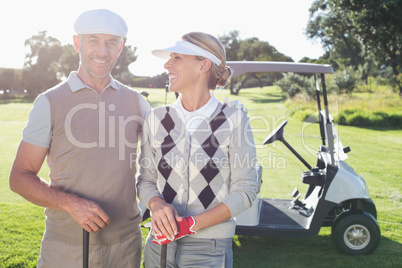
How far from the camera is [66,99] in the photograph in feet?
6.57

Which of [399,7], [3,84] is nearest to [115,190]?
[399,7]

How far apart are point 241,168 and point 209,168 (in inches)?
5.7

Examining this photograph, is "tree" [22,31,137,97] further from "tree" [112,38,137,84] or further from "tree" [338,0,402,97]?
"tree" [338,0,402,97]

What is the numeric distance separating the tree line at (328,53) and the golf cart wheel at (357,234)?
184cm

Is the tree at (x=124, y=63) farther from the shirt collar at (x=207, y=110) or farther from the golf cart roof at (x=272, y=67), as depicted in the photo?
the shirt collar at (x=207, y=110)

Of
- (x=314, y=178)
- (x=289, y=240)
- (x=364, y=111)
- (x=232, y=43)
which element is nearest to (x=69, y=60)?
(x=232, y=43)

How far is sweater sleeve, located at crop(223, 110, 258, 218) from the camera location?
5.86 feet

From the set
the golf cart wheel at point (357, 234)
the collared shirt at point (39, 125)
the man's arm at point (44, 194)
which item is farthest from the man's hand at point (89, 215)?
the golf cart wheel at point (357, 234)

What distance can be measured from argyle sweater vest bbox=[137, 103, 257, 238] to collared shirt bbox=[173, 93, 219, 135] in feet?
0.07

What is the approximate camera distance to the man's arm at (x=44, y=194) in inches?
71.0

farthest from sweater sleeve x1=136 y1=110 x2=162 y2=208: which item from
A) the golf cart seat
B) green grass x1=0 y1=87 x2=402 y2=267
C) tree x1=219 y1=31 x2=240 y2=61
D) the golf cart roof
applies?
tree x1=219 y1=31 x2=240 y2=61

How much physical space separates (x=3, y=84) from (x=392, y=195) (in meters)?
51.3

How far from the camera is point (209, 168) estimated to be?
1822 millimetres

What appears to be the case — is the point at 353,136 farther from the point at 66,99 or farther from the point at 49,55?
the point at 49,55
